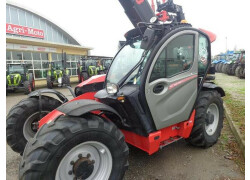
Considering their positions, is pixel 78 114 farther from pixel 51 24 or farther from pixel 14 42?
pixel 51 24

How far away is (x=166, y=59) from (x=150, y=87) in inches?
20.6

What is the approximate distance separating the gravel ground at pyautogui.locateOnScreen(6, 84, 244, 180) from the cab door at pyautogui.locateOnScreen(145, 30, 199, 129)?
2.52 ft

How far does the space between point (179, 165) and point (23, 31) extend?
24935 mm

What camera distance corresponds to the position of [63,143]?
1.83m

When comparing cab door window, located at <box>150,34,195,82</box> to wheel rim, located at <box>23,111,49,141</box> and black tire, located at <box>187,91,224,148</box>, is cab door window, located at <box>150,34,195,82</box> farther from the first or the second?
wheel rim, located at <box>23,111,49,141</box>

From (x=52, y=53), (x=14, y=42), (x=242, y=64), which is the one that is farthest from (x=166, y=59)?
(x=52, y=53)

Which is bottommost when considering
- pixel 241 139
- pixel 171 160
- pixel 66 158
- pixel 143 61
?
pixel 171 160

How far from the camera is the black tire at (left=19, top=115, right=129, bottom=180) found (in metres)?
1.72

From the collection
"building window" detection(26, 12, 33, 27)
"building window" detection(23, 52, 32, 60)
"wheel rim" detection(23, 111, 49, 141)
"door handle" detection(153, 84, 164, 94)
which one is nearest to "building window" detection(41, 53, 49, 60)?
"building window" detection(23, 52, 32, 60)

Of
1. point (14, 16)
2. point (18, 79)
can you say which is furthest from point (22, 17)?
point (18, 79)

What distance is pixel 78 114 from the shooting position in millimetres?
1981

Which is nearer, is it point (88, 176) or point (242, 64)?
point (88, 176)

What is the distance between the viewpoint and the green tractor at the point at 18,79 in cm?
1183

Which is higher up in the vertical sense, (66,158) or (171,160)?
(66,158)
